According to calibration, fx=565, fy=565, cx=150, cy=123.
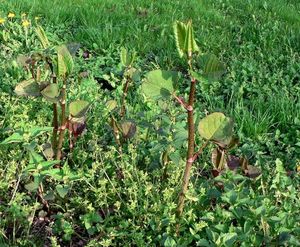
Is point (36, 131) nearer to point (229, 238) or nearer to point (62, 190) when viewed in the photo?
point (62, 190)

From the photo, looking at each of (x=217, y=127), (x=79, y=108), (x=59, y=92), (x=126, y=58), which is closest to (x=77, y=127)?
(x=79, y=108)

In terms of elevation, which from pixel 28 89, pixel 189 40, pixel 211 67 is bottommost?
pixel 28 89

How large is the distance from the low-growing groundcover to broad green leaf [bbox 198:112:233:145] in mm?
199

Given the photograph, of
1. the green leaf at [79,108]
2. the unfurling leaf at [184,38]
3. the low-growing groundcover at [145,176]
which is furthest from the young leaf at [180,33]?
the green leaf at [79,108]

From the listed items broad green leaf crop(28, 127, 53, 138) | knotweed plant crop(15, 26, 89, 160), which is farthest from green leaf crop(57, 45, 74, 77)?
broad green leaf crop(28, 127, 53, 138)

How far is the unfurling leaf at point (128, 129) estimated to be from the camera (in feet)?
8.74

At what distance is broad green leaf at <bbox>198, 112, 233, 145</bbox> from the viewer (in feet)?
6.86

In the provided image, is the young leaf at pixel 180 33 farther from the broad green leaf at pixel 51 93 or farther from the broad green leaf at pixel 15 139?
the broad green leaf at pixel 15 139

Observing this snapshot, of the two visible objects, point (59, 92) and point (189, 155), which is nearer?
point (189, 155)

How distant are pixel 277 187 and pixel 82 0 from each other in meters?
3.32

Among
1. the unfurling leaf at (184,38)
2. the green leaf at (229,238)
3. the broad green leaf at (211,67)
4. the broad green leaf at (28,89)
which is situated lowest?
the broad green leaf at (28,89)

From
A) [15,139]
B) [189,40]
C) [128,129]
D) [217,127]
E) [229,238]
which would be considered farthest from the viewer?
[128,129]

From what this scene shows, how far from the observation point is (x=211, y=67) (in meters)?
1.99

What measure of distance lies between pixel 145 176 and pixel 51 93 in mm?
532
